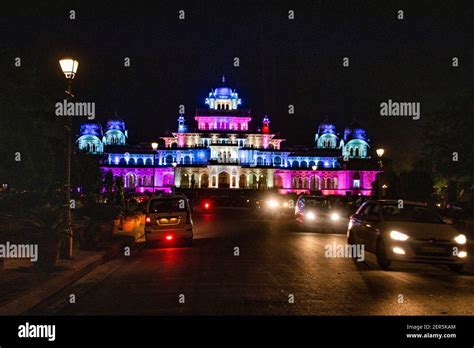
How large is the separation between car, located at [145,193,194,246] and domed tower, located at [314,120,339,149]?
109112 millimetres

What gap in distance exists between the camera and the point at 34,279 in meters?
12.1

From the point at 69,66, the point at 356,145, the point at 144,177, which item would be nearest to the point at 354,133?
the point at 356,145

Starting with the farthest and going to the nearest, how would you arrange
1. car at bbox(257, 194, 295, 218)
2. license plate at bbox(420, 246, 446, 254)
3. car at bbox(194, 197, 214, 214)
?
car at bbox(194, 197, 214, 214)
car at bbox(257, 194, 295, 218)
license plate at bbox(420, 246, 446, 254)

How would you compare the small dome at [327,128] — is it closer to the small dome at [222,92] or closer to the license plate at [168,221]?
the small dome at [222,92]

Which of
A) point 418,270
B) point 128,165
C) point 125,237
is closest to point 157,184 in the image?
point 128,165

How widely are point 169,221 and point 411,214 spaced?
8.52 meters

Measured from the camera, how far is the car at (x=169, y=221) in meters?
21.5

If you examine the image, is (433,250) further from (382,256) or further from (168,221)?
(168,221)

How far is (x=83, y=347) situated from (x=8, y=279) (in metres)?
5.33

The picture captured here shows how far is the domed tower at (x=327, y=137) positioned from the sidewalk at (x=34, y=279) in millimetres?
113580

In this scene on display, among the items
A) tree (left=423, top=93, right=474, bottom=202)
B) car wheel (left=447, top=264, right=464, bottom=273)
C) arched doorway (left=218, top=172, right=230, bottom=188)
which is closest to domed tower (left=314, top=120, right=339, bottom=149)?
arched doorway (left=218, top=172, right=230, bottom=188)

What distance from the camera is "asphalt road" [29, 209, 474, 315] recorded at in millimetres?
9680

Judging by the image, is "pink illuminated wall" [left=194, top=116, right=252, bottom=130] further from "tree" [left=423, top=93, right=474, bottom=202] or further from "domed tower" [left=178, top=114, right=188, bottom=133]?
"tree" [left=423, top=93, right=474, bottom=202]

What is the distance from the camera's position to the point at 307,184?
121938 mm
